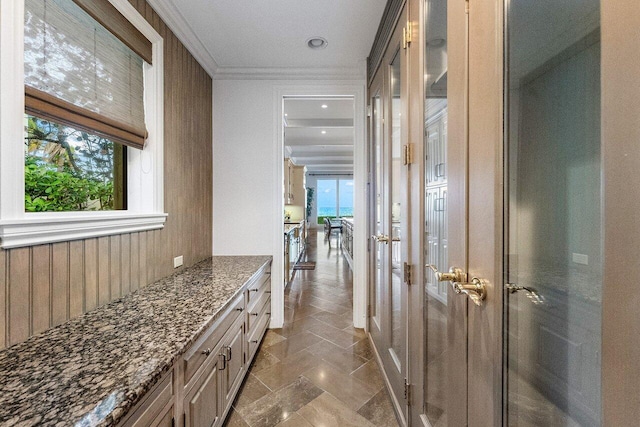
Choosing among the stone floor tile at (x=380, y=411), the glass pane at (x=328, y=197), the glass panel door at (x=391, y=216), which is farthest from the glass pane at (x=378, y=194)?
the glass pane at (x=328, y=197)

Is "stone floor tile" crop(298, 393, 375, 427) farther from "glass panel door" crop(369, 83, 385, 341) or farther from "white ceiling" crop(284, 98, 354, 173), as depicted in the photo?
"white ceiling" crop(284, 98, 354, 173)

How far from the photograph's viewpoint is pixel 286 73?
2830mm

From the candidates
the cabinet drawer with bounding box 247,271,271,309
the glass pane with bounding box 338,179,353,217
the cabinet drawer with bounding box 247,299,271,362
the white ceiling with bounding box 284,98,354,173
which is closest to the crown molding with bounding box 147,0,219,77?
the white ceiling with bounding box 284,98,354,173

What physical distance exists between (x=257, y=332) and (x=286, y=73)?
8.18 feet

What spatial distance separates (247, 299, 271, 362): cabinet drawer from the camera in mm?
2100

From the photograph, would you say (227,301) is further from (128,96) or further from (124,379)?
(128,96)

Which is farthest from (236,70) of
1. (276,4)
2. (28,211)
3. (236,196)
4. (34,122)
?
(28,211)

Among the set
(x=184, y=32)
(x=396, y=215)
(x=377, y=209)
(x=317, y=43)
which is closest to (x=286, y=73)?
(x=317, y=43)

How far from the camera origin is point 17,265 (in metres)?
1.04

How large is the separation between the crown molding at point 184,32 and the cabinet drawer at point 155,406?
7.27 feet

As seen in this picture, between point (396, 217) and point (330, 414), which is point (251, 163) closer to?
point (396, 217)

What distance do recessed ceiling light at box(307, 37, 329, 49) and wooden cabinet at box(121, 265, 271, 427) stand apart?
2.01 m

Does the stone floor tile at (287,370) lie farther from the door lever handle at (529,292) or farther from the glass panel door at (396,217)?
the door lever handle at (529,292)

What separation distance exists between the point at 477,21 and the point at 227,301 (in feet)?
5.29
